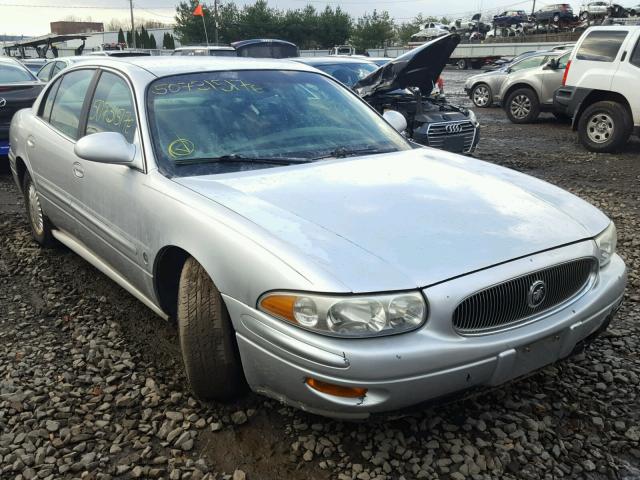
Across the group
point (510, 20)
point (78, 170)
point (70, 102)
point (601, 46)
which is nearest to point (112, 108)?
point (78, 170)

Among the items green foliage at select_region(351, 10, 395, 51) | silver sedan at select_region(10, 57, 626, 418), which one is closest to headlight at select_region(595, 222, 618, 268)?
silver sedan at select_region(10, 57, 626, 418)

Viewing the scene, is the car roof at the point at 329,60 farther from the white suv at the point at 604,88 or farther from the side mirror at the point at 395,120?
the side mirror at the point at 395,120

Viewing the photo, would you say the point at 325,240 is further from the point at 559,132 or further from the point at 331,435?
the point at 559,132

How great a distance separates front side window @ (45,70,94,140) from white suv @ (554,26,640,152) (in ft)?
25.9

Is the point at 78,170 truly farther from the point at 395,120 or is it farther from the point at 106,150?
the point at 395,120

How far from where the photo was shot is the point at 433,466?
2.29 meters

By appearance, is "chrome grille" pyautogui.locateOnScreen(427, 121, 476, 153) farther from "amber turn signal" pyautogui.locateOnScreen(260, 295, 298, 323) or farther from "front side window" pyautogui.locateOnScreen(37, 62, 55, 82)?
"front side window" pyautogui.locateOnScreen(37, 62, 55, 82)

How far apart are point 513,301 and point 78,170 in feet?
8.65

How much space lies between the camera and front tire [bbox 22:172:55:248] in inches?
176

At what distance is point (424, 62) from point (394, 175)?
17.1 ft

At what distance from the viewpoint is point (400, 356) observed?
1975 millimetres

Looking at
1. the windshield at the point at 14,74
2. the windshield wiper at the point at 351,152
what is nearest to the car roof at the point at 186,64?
the windshield wiper at the point at 351,152

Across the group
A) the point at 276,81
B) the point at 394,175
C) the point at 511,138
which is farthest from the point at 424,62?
the point at 394,175

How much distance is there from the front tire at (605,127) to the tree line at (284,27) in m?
48.6
